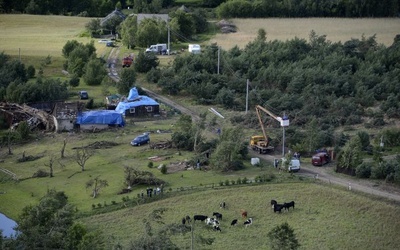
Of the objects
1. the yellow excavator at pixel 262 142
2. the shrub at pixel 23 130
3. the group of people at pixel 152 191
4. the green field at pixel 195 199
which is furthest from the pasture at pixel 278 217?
the shrub at pixel 23 130

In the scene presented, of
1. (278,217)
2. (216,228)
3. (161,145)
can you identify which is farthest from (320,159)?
(216,228)

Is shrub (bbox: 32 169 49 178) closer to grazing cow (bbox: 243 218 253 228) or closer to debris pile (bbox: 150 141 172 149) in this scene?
debris pile (bbox: 150 141 172 149)

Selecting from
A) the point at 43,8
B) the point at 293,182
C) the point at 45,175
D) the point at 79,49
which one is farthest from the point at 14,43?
the point at 293,182

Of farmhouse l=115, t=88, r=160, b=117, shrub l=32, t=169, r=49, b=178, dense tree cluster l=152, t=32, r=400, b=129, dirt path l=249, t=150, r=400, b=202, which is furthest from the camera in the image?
dense tree cluster l=152, t=32, r=400, b=129

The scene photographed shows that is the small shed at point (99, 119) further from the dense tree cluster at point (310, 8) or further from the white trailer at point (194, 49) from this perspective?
the dense tree cluster at point (310, 8)

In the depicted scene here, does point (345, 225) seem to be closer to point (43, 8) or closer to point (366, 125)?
point (366, 125)

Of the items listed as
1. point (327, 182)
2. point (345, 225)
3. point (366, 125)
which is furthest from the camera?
point (366, 125)

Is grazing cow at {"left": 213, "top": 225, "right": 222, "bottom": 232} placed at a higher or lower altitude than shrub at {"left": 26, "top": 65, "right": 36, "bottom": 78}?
lower

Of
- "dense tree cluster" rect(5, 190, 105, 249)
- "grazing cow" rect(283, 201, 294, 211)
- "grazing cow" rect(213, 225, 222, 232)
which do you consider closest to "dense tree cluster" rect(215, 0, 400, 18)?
"grazing cow" rect(283, 201, 294, 211)
